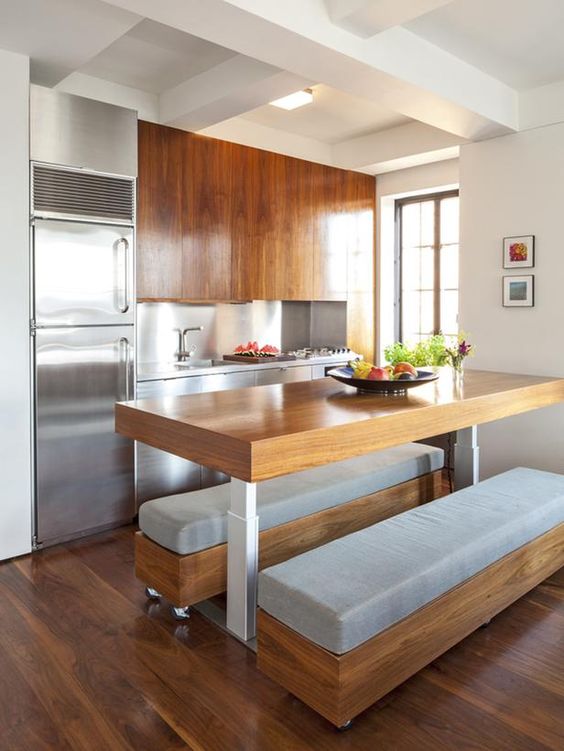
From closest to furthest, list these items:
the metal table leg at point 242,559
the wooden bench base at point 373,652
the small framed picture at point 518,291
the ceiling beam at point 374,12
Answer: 1. the wooden bench base at point 373,652
2. the metal table leg at point 242,559
3. the ceiling beam at point 374,12
4. the small framed picture at point 518,291

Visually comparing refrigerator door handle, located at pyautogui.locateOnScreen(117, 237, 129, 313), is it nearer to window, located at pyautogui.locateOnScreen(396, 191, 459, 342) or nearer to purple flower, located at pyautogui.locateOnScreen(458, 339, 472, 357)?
purple flower, located at pyautogui.locateOnScreen(458, 339, 472, 357)

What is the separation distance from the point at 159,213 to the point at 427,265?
266 centimetres

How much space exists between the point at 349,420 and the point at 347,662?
81 cm

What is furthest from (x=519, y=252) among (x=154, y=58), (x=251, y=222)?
(x=154, y=58)

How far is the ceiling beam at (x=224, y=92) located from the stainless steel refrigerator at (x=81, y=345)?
2.41ft

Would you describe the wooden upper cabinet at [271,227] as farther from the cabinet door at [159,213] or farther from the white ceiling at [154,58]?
the white ceiling at [154,58]

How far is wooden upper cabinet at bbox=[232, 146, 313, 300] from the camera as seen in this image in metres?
4.66

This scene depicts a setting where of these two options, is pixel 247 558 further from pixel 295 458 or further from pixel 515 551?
pixel 515 551

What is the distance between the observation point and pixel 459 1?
115 inches

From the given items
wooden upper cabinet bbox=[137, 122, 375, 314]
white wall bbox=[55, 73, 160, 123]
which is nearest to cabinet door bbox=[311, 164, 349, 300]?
wooden upper cabinet bbox=[137, 122, 375, 314]

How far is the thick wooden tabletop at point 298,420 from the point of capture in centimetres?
202

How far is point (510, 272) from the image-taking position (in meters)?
4.31

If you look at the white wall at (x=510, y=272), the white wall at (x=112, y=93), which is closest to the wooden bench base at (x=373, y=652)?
the white wall at (x=510, y=272)

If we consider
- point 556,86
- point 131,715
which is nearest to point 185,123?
point 556,86
